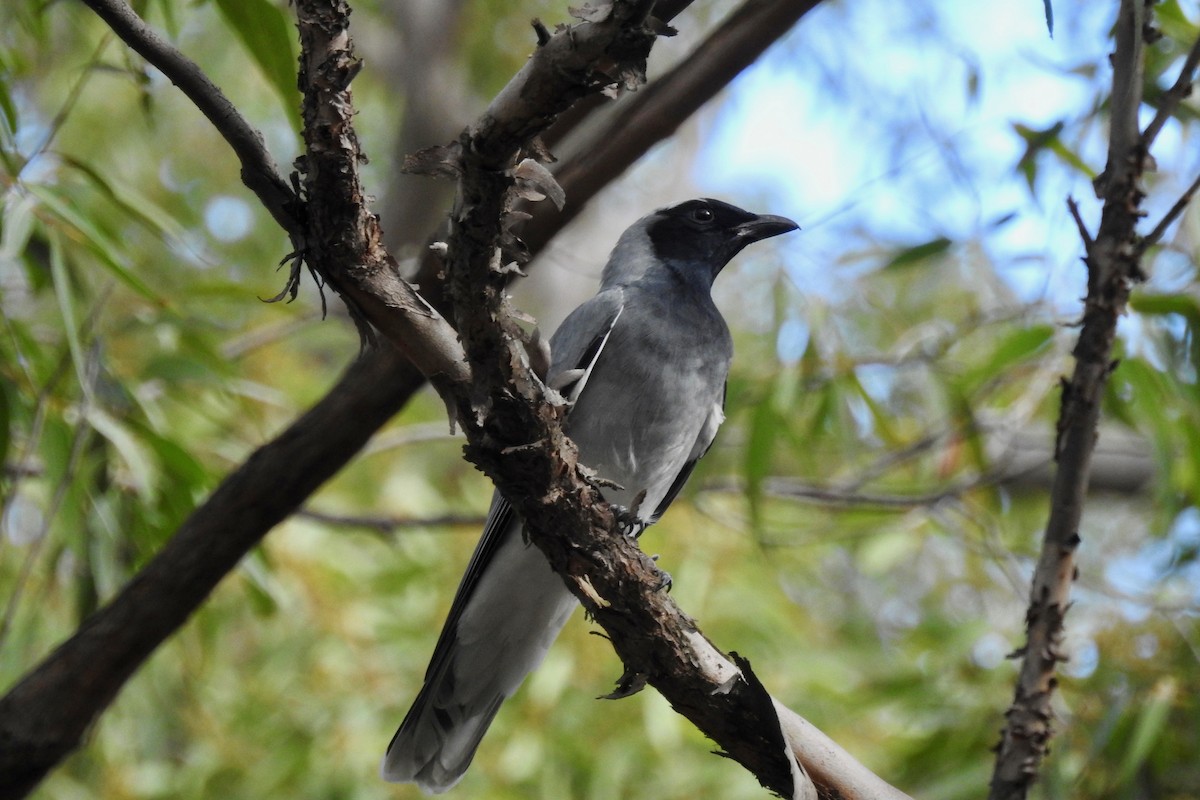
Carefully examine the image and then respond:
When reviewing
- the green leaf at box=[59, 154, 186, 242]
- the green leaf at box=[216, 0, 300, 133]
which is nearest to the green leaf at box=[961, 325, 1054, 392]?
the green leaf at box=[216, 0, 300, 133]

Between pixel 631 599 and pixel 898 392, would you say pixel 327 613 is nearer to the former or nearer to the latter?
pixel 898 392

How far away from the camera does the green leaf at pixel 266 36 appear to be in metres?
2.82

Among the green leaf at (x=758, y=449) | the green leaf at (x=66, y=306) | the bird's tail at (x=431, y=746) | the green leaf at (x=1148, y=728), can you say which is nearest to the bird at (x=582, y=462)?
the bird's tail at (x=431, y=746)

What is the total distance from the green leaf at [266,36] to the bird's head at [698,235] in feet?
4.51

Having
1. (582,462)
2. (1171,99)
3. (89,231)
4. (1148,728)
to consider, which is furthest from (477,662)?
(1171,99)

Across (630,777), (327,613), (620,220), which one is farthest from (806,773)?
(620,220)

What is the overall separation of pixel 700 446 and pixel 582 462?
1.67 ft

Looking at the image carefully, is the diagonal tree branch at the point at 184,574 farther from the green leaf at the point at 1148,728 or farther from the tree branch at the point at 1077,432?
the green leaf at the point at 1148,728

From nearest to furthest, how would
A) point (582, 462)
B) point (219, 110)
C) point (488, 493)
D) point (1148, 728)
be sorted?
point (219, 110) < point (582, 462) < point (1148, 728) < point (488, 493)

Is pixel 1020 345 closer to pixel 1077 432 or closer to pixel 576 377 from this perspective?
pixel 1077 432

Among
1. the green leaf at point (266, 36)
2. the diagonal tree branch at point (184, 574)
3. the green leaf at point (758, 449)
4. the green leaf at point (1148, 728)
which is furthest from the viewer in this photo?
the green leaf at point (758, 449)

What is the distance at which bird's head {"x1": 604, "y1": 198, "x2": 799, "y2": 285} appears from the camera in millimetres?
3984

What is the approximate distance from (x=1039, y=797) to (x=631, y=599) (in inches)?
115

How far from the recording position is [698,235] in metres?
4.09
